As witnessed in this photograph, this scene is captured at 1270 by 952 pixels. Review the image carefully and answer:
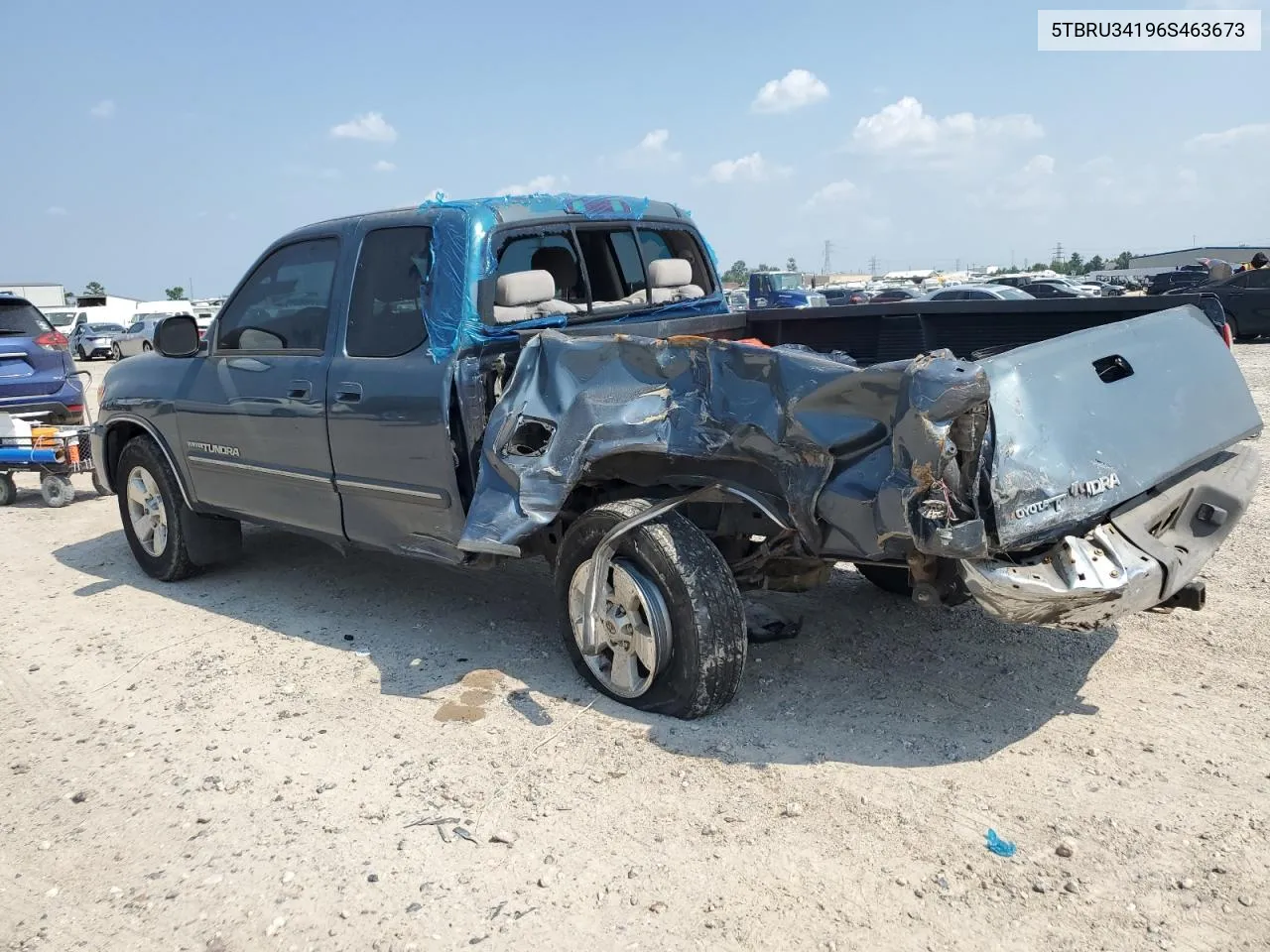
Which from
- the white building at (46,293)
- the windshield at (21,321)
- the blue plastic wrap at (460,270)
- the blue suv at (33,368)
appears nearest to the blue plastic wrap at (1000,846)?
the blue plastic wrap at (460,270)

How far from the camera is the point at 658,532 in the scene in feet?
12.6

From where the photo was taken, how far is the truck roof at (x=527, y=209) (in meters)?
4.57

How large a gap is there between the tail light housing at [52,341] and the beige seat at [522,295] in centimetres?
735

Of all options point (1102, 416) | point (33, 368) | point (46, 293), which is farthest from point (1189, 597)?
point (46, 293)

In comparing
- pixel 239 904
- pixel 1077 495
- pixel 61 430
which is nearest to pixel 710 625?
pixel 1077 495

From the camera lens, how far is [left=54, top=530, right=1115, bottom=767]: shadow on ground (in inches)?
149

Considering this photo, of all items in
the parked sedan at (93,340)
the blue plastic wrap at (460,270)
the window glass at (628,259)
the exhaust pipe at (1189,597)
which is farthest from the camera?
the parked sedan at (93,340)

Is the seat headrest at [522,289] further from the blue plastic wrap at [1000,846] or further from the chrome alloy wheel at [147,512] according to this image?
the chrome alloy wheel at [147,512]

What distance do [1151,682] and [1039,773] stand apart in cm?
98

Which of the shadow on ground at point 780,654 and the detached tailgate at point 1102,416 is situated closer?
the detached tailgate at point 1102,416

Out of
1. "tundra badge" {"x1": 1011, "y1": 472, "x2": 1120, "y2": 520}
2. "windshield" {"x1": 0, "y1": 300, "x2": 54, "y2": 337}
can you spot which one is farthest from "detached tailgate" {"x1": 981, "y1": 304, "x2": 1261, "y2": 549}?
"windshield" {"x1": 0, "y1": 300, "x2": 54, "y2": 337}

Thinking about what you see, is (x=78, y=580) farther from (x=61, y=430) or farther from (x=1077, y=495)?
(x=1077, y=495)

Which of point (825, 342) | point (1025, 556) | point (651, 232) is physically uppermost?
point (651, 232)

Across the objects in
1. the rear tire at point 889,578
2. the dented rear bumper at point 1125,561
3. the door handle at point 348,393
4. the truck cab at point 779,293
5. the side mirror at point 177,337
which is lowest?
the rear tire at point 889,578
